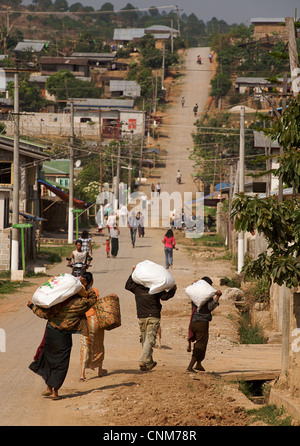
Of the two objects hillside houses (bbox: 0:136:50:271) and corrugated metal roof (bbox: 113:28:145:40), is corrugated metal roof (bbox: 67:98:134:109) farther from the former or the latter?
corrugated metal roof (bbox: 113:28:145:40)

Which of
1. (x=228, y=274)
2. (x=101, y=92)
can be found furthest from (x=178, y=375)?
(x=101, y=92)

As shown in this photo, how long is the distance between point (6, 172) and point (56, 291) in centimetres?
2372

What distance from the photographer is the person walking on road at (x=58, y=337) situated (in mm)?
9539

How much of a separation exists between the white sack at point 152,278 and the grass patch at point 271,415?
7.24 ft

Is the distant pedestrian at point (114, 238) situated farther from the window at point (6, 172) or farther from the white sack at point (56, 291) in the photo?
the white sack at point (56, 291)

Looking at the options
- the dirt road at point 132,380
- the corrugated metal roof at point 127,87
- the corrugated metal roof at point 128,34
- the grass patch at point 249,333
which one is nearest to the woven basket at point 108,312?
the dirt road at point 132,380

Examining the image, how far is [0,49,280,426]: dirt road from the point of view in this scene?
8734 mm

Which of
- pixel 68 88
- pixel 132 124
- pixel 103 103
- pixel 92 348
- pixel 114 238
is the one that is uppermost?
pixel 68 88

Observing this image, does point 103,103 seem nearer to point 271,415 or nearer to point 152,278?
point 152,278

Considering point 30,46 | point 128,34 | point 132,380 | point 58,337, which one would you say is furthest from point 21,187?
point 128,34

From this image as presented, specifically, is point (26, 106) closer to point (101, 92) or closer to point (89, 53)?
point (101, 92)

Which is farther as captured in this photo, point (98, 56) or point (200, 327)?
point (98, 56)

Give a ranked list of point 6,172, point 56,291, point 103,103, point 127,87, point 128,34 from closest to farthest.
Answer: point 56,291
point 6,172
point 103,103
point 127,87
point 128,34

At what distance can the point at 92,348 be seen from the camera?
10609 millimetres
